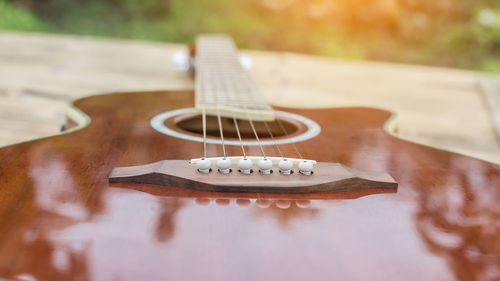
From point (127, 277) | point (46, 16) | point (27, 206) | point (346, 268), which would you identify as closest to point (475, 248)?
point (346, 268)

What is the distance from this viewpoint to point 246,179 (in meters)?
0.55

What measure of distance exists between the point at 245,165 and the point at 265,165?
22mm

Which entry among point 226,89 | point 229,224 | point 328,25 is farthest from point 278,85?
point 328,25

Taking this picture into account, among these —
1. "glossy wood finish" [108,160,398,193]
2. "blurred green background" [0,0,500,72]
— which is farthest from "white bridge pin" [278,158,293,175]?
"blurred green background" [0,0,500,72]

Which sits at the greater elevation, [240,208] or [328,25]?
[328,25]

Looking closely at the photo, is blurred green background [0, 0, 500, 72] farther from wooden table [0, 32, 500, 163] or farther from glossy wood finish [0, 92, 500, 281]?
glossy wood finish [0, 92, 500, 281]

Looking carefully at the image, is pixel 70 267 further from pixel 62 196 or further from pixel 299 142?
pixel 299 142

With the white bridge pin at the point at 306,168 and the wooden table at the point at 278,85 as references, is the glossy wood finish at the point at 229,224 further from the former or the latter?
the wooden table at the point at 278,85

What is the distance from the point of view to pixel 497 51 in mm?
3586

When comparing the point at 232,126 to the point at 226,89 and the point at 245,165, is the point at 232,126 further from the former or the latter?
the point at 245,165

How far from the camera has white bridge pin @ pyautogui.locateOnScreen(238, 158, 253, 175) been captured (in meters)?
0.56

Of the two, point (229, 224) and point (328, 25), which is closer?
point (229, 224)

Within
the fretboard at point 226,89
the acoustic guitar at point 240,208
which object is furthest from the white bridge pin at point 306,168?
the fretboard at point 226,89

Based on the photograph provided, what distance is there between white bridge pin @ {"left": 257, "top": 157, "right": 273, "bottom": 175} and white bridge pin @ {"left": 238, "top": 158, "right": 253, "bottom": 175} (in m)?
0.01
